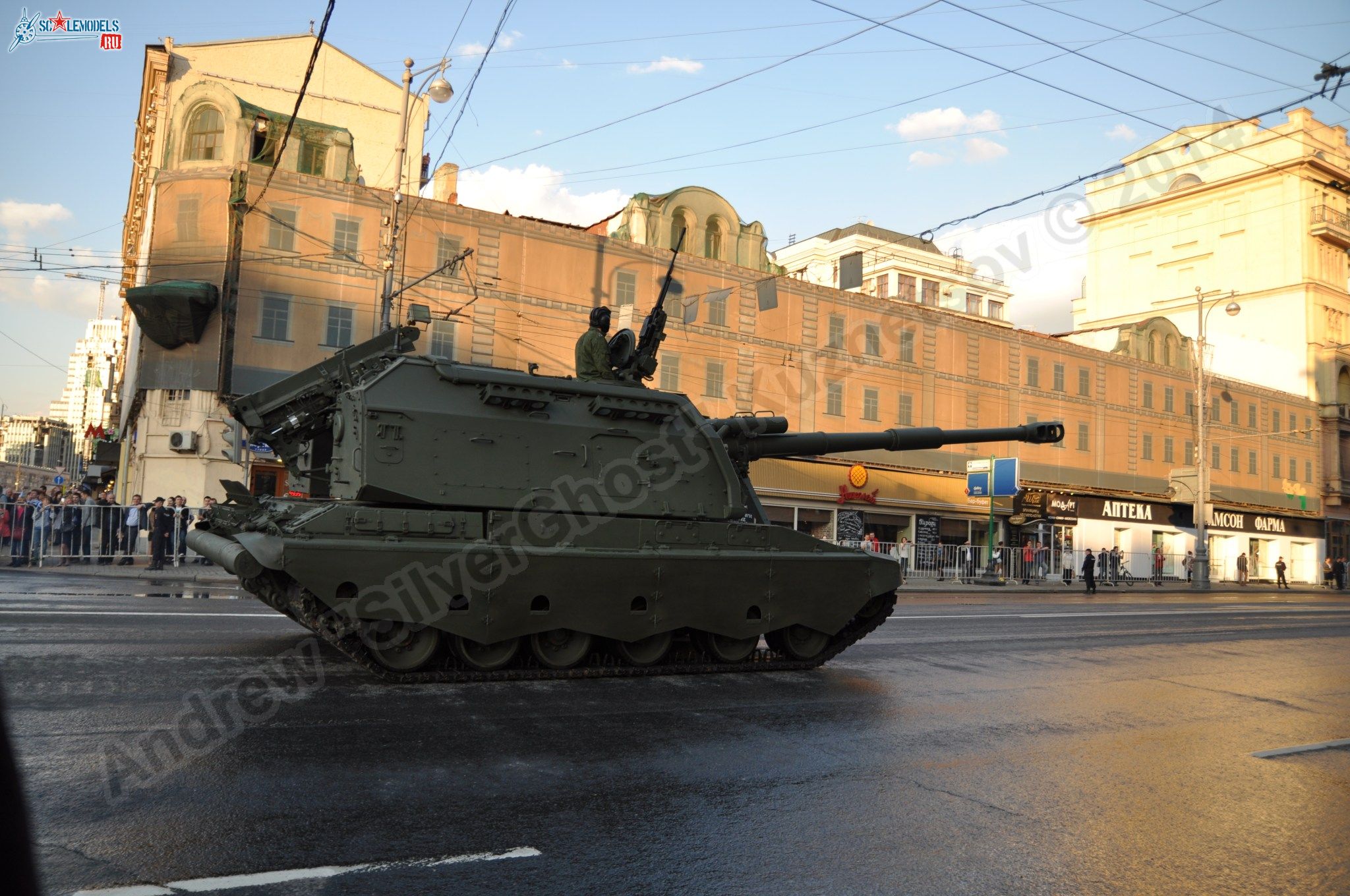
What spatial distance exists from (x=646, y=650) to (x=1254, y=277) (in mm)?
54346

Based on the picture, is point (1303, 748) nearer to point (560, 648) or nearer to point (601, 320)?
point (560, 648)

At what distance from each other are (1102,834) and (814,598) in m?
4.90

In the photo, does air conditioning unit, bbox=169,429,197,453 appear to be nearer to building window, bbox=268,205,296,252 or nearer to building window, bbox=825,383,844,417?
building window, bbox=268,205,296,252

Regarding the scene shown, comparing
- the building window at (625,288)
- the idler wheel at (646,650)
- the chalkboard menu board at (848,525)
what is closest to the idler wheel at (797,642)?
the idler wheel at (646,650)

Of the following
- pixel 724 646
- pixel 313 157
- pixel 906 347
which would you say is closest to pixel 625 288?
pixel 313 157

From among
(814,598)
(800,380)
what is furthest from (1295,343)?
(814,598)

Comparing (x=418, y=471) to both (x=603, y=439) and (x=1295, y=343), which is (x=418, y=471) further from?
(x=1295, y=343)

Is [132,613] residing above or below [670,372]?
below

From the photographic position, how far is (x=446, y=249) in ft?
95.5

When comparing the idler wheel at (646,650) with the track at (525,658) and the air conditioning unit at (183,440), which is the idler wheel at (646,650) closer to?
the track at (525,658)

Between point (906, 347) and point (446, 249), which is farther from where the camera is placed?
point (906, 347)

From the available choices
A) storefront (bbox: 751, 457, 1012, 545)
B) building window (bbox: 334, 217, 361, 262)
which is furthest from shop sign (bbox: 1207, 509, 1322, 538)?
building window (bbox: 334, 217, 361, 262)

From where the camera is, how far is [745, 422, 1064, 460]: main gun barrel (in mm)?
11116

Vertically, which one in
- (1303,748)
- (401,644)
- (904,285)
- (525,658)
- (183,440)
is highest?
(904,285)
